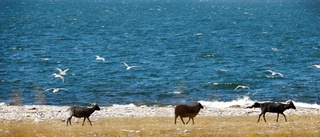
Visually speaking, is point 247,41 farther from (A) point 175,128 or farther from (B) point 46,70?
(A) point 175,128

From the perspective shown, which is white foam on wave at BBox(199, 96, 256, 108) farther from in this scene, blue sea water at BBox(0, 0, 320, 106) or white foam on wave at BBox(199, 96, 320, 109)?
blue sea water at BBox(0, 0, 320, 106)

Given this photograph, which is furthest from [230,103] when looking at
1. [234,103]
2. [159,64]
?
[159,64]

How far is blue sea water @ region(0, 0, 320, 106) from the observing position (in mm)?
65338

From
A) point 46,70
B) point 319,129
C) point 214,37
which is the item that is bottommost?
point 319,129

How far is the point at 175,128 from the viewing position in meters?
29.1

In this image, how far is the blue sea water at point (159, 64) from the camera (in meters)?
65.3

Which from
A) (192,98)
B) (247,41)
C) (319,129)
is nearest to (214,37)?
(247,41)

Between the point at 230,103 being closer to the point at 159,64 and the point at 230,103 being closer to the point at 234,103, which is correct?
the point at 234,103

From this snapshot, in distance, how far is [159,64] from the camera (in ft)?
301

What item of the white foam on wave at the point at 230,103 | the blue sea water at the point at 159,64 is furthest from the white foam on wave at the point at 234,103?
the blue sea water at the point at 159,64

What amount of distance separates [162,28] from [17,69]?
3175 inches

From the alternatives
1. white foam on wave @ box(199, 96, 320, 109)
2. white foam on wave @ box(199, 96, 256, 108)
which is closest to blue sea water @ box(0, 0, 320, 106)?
white foam on wave @ box(199, 96, 256, 108)

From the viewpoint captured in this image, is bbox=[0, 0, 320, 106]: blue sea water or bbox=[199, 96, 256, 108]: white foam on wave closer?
bbox=[199, 96, 256, 108]: white foam on wave

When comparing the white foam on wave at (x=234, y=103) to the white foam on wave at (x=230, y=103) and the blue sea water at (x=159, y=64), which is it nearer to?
the white foam on wave at (x=230, y=103)
